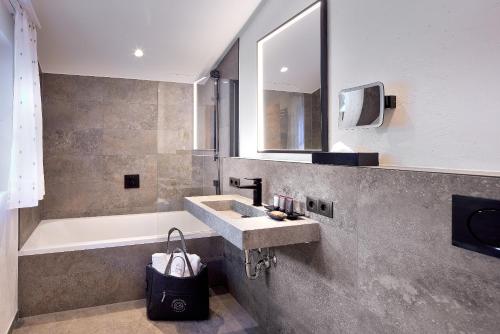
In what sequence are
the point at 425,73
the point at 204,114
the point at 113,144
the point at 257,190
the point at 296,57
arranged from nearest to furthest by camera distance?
the point at 425,73
the point at 296,57
the point at 257,190
the point at 204,114
the point at 113,144

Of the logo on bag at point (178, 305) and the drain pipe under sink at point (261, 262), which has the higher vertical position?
the drain pipe under sink at point (261, 262)

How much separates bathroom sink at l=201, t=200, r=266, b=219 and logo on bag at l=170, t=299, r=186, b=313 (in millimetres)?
695

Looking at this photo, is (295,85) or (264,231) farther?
(295,85)

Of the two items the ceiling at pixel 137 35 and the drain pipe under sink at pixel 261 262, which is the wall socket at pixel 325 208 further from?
the ceiling at pixel 137 35

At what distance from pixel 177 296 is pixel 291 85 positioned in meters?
1.68

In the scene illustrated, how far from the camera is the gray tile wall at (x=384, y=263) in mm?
1011

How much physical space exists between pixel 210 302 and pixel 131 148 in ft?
6.11

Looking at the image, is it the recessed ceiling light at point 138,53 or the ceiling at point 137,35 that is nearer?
the ceiling at point 137,35

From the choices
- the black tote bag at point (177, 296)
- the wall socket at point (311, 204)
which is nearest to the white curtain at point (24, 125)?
the black tote bag at point (177, 296)

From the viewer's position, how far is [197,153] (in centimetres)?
341

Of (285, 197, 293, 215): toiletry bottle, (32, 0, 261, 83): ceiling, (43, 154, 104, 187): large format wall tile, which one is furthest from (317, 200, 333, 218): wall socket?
(43, 154, 104, 187): large format wall tile

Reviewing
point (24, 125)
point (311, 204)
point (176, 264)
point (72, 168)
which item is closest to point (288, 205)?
point (311, 204)

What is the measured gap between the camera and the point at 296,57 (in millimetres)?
2123

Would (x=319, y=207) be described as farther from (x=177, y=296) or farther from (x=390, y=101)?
(x=177, y=296)
